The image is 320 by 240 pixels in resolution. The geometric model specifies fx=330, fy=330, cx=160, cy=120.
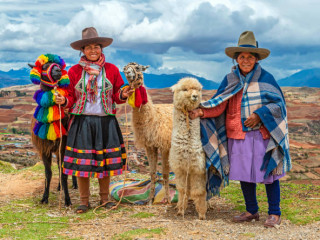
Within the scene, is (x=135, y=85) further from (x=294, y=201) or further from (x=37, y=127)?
(x=294, y=201)

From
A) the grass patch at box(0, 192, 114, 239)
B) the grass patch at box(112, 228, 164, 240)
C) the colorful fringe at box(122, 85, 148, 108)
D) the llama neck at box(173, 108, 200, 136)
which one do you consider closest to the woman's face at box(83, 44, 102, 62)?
the colorful fringe at box(122, 85, 148, 108)

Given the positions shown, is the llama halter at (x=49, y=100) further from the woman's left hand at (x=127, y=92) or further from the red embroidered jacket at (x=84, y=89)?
the woman's left hand at (x=127, y=92)

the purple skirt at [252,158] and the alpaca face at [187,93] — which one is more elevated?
the alpaca face at [187,93]

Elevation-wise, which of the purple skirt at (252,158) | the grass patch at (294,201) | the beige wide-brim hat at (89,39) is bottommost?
the grass patch at (294,201)

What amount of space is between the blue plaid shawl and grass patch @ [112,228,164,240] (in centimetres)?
87

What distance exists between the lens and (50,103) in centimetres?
448

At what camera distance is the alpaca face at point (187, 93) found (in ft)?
12.7

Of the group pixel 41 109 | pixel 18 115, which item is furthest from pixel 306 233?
pixel 18 115

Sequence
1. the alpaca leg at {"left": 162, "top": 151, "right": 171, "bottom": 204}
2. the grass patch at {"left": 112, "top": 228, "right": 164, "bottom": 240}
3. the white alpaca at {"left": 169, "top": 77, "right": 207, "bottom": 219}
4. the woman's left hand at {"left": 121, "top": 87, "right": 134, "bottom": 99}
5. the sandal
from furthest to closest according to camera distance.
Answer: the alpaca leg at {"left": 162, "top": 151, "right": 171, "bottom": 204} → the sandal → the woman's left hand at {"left": 121, "top": 87, "right": 134, "bottom": 99} → the white alpaca at {"left": 169, "top": 77, "right": 207, "bottom": 219} → the grass patch at {"left": 112, "top": 228, "right": 164, "bottom": 240}

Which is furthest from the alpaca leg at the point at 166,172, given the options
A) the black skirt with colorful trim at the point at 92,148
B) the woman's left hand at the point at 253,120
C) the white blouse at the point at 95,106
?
the woman's left hand at the point at 253,120

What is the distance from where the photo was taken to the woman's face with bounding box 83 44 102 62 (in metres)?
4.40

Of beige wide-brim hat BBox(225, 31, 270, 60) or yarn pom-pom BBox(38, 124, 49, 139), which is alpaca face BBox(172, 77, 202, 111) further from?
yarn pom-pom BBox(38, 124, 49, 139)

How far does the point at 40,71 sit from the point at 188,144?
2287 millimetres

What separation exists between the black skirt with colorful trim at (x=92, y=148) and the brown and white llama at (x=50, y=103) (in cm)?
24
